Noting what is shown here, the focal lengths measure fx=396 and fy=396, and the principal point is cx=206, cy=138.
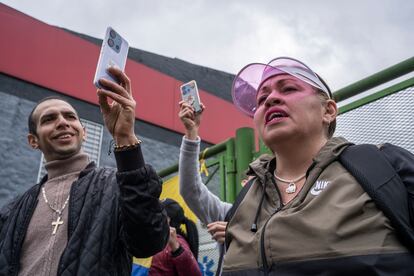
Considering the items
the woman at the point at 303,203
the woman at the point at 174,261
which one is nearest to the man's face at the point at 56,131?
the woman at the point at 174,261

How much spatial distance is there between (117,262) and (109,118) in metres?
0.64

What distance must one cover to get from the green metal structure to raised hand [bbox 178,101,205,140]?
750 millimetres

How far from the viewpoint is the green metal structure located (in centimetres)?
234

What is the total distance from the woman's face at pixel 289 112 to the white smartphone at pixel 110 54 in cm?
64

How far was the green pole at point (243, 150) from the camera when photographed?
11.0ft

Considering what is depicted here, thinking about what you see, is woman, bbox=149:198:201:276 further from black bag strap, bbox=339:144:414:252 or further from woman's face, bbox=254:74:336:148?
black bag strap, bbox=339:144:414:252

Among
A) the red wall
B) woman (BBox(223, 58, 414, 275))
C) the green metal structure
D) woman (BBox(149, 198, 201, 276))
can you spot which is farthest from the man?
the red wall

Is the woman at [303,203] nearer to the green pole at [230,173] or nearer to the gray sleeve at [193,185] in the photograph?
the gray sleeve at [193,185]

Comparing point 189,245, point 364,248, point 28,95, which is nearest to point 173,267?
point 189,245

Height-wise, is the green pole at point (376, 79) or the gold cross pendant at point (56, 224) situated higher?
the green pole at point (376, 79)

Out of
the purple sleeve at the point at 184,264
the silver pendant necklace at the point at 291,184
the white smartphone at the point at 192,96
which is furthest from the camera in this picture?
the purple sleeve at the point at 184,264

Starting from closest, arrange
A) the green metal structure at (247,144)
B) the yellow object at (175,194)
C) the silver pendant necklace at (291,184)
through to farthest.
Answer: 1. the silver pendant necklace at (291,184)
2. the green metal structure at (247,144)
3. the yellow object at (175,194)

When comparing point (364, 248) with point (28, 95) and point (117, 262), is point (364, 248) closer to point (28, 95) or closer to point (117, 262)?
point (117, 262)

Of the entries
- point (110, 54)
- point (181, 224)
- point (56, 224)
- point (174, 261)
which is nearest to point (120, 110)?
point (110, 54)
